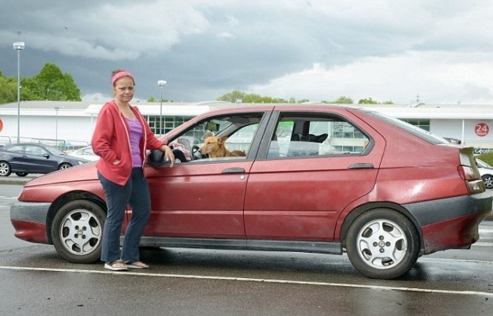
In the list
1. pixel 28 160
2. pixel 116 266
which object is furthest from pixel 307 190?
pixel 28 160

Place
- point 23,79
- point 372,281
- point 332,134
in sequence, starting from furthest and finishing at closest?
point 23,79, point 332,134, point 372,281

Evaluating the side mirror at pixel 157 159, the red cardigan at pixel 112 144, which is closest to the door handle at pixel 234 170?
the side mirror at pixel 157 159

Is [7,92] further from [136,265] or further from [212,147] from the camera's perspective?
[212,147]

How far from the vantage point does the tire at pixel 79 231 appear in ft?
24.3

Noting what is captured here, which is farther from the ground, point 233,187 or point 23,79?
point 23,79

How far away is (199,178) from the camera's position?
7125 mm

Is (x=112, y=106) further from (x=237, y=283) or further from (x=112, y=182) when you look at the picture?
(x=237, y=283)

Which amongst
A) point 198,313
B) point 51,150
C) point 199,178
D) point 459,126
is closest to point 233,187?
point 199,178

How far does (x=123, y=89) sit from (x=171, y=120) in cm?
6484

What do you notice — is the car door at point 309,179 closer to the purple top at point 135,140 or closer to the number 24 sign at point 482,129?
the purple top at point 135,140

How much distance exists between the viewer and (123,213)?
23.1 ft

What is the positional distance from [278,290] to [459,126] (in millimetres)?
63393

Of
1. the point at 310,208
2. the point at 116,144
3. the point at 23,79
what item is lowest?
the point at 310,208

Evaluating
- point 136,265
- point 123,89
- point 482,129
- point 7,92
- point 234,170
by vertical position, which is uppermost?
point 7,92
